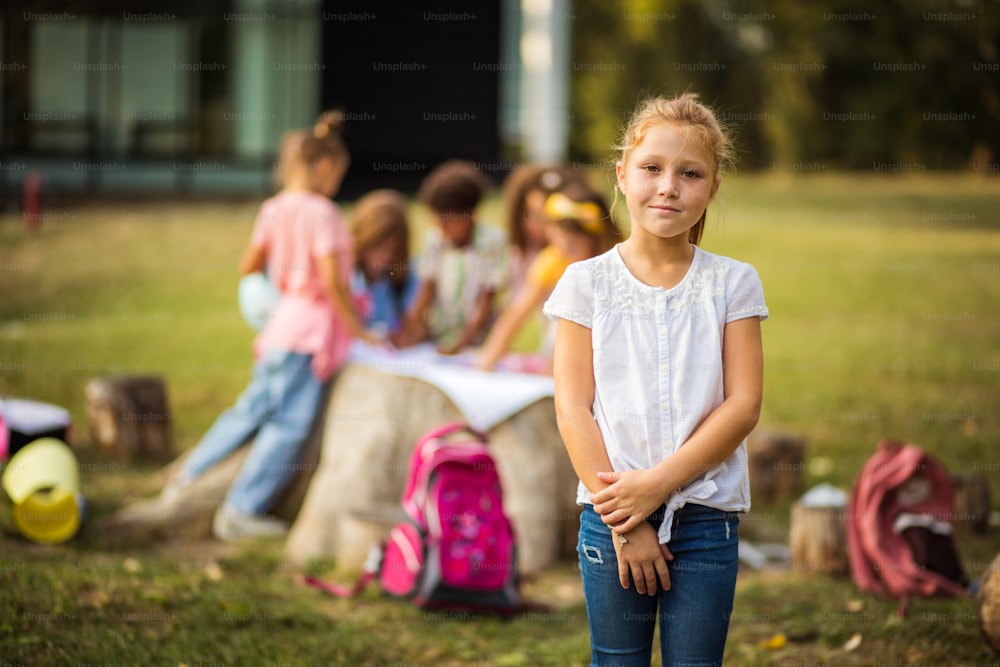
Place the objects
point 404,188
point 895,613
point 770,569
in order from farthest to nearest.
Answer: point 404,188 → point 770,569 → point 895,613

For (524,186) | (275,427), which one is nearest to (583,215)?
(524,186)

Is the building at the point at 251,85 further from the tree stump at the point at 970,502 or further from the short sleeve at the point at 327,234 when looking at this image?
the tree stump at the point at 970,502

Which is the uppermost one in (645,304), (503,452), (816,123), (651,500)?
(816,123)

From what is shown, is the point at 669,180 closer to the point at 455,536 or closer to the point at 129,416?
the point at 455,536

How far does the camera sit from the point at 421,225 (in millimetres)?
15242

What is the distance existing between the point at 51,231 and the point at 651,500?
12.7m

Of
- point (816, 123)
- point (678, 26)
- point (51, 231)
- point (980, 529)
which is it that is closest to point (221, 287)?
point (51, 231)

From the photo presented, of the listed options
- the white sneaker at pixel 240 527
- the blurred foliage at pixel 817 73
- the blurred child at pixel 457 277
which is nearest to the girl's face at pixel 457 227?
the blurred child at pixel 457 277

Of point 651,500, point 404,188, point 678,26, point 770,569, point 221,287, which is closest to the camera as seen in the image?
point 651,500

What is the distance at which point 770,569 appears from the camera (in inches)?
214

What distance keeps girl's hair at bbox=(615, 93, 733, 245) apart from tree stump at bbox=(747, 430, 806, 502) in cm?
420

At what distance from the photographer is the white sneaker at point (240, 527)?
590cm

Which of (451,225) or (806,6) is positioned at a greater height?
Result: (806,6)

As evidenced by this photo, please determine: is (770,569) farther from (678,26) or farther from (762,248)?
(678,26)
